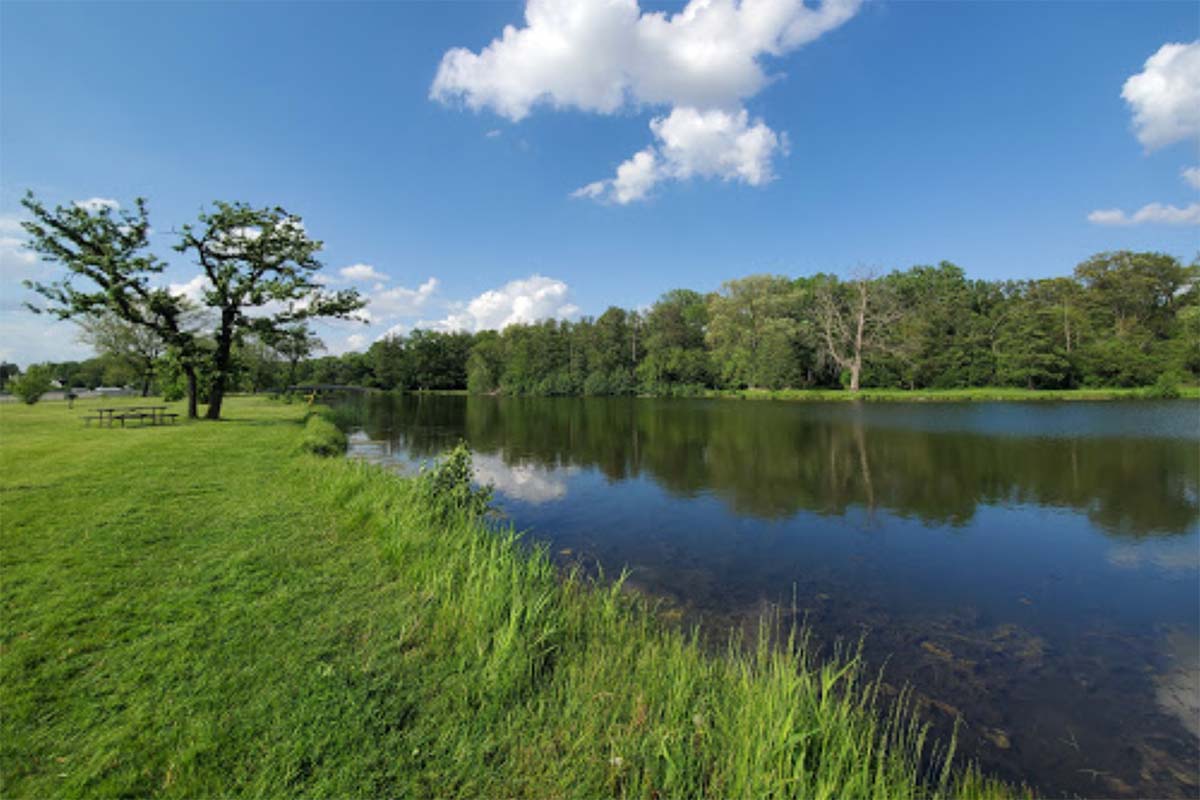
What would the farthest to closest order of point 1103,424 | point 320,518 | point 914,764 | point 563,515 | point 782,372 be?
point 782,372
point 1103,424
point 563,515
point 320,518
point 914,764

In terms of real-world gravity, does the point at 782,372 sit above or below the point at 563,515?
above

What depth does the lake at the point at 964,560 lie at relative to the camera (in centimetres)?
483

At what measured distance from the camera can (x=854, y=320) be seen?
6091 centimetres

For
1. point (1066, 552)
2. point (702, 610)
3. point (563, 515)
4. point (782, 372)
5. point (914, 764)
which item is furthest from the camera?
point (782, 372)

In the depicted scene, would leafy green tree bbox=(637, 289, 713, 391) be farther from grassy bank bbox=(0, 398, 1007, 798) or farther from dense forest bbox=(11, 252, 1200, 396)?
grassy bank bbox=(0, 398, 1007, 798)

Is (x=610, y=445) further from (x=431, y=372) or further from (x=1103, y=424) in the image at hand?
(x=431, y=372)

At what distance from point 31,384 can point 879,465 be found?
49.0 metres

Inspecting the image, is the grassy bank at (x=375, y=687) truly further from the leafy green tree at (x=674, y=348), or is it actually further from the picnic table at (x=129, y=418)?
the leafy green tree at (x=674, y=348)

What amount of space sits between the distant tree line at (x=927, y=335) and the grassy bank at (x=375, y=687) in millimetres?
58875

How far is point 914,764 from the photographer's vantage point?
13.0ft

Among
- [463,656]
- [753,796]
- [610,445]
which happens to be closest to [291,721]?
[463,656]

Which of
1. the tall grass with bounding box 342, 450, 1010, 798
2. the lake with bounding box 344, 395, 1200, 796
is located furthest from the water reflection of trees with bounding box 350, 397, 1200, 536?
the tall grass with bounding box 342, 450, 1010, 798

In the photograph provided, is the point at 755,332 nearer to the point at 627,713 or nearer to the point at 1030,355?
the point at 1030,355

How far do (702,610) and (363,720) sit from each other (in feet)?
15.3
